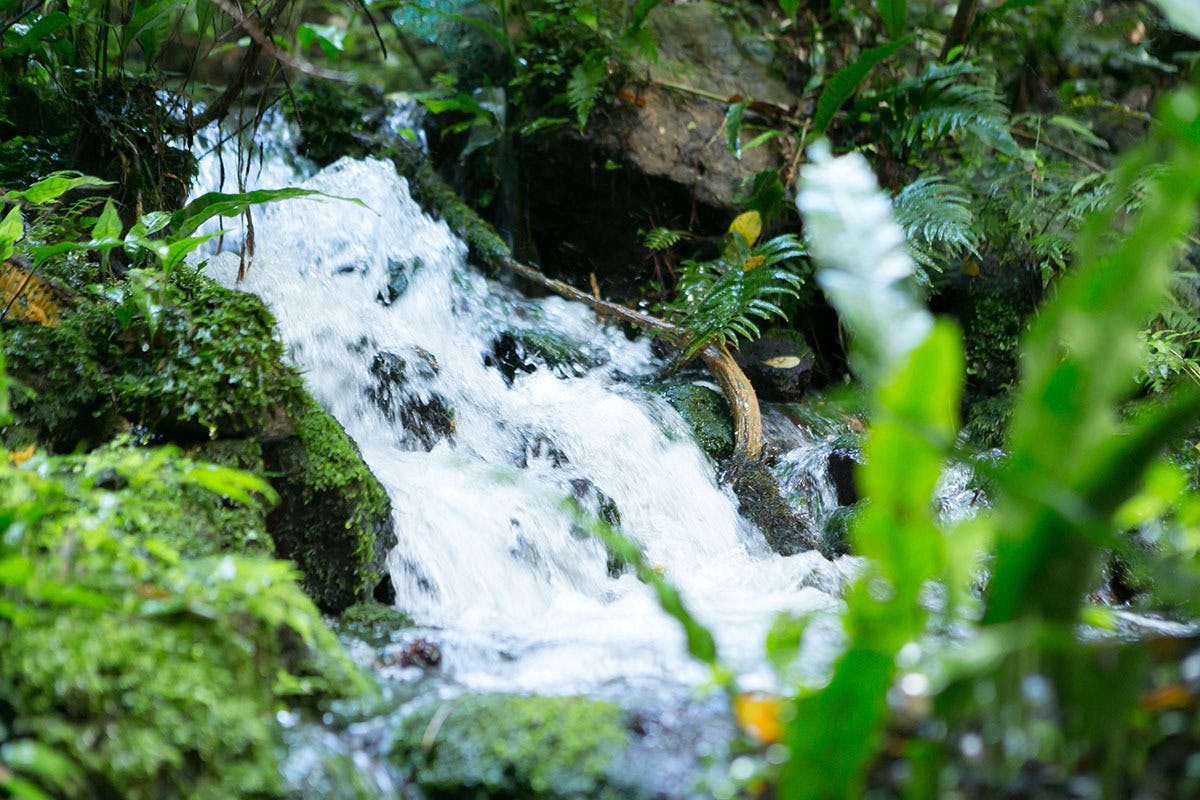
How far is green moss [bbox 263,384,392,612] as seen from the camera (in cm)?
269

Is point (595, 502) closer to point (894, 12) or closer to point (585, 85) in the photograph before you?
point (585, 85)

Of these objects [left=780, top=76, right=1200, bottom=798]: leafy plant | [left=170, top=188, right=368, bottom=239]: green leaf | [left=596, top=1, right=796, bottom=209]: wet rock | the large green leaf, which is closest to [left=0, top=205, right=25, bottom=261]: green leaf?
[left=170, top=188, right=368, bottom=239]: green leaf

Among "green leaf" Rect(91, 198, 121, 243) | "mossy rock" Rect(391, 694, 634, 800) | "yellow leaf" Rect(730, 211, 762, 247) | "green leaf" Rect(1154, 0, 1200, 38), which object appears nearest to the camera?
"green leaf" Rect(1154, 0, 1200, 38)

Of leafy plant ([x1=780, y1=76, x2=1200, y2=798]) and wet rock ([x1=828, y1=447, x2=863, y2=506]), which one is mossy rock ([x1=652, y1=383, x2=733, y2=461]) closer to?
wet rock ([x1=828, y1=447, x2=863, y2=506])

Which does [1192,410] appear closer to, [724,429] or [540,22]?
[724,429]

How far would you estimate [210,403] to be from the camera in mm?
2531

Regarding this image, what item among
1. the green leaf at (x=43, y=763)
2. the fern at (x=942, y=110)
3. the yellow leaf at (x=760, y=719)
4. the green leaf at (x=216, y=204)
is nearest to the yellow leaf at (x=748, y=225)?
the fern at (x=942, y=110)

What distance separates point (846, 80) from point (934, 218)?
3.82ft

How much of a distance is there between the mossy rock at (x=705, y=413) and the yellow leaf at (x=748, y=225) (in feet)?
3.79

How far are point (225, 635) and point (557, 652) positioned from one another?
95cm

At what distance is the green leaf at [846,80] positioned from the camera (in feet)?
16.8

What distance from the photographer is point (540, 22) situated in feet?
19.1

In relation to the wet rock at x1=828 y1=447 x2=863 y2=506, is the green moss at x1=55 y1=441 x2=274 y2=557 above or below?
above

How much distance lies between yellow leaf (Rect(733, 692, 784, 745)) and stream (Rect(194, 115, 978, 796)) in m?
0.16
